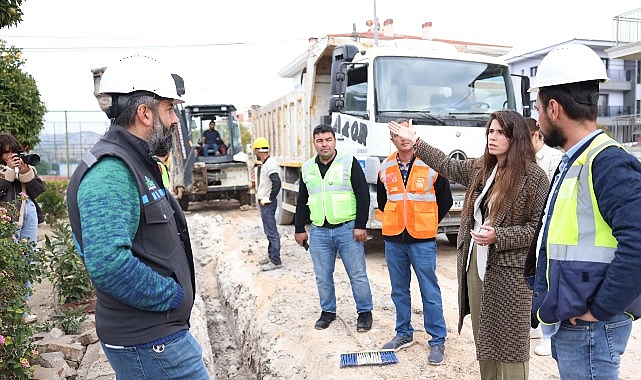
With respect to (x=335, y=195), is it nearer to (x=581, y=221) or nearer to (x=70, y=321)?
(x=70, y=321)

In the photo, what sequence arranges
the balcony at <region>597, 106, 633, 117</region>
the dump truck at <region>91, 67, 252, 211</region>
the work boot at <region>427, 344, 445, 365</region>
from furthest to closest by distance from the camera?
the balcony at <region>597, 106, 633, 117</region>, the dump truck at <region>91, 67, 252, 211</region>, the work boot at <region>427, 344, 445, 365</region>

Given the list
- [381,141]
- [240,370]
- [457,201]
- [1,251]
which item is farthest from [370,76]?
[1,251]

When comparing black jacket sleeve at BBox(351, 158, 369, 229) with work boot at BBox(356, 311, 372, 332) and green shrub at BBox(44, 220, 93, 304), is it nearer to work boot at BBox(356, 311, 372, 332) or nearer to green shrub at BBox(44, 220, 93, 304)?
work boot at BBox(356, 311, 372, 332)

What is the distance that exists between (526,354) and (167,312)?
2051 mm

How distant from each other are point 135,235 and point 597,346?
1.81 meters

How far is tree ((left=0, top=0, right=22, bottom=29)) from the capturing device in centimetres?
451

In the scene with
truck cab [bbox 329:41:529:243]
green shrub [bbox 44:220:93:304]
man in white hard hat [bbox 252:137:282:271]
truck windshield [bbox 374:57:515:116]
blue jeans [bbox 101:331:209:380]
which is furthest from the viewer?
man in white hard hat [bbox 252:137:282:271]

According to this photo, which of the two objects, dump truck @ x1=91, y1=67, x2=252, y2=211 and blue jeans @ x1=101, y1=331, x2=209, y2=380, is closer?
blue jeans @ x1=101, y1=331, x2=209, y2=380

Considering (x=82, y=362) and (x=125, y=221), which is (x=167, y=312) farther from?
(x=82, y=362)

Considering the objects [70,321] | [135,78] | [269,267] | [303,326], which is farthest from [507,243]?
[269,267]

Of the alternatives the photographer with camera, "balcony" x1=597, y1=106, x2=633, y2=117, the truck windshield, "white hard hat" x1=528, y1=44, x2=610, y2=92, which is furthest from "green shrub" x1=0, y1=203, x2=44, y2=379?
"balcony" x1=597, y1=106, x2=633, y2=117

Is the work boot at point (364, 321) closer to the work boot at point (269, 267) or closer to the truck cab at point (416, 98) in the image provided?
the truck cab at point (416, 98)

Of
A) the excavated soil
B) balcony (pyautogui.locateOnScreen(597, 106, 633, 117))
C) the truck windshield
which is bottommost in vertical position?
the excavated soil

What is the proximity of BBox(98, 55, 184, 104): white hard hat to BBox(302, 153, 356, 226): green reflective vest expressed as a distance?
114 inches
